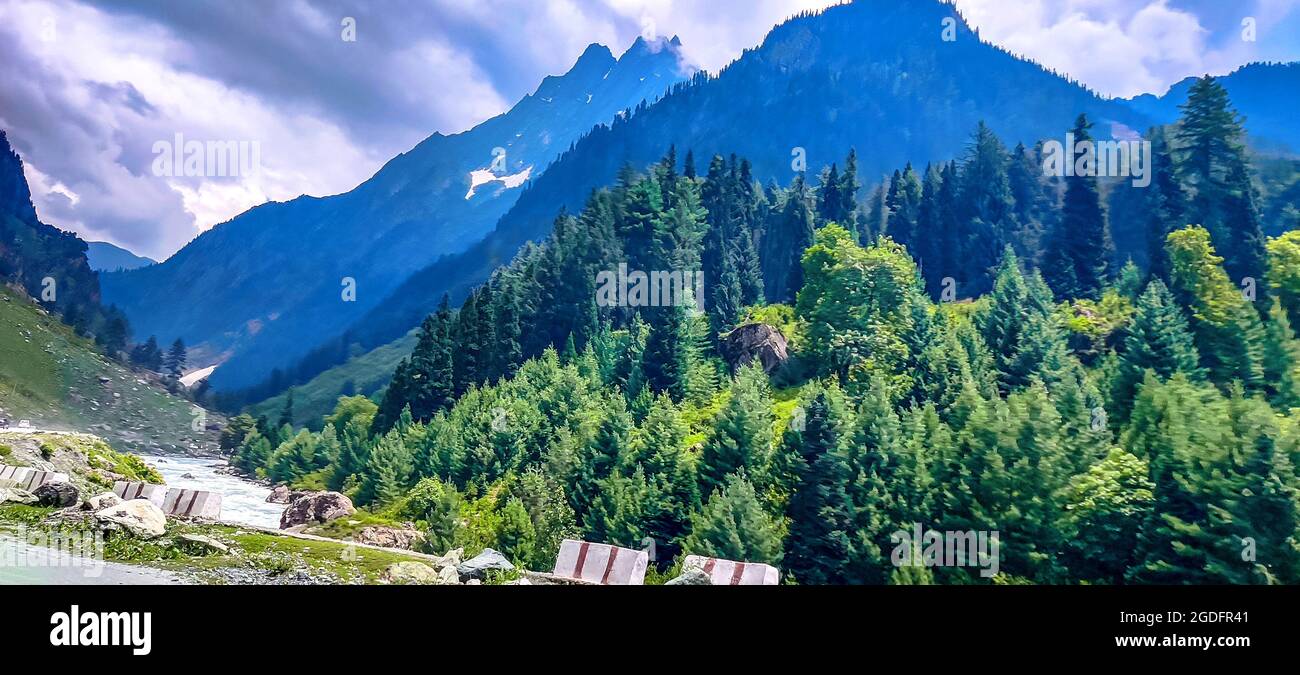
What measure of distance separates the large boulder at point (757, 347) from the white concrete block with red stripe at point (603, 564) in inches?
2515

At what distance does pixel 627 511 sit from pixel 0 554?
35681 millimetres

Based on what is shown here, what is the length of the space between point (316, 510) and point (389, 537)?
45.0ft

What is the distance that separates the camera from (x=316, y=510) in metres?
64.2

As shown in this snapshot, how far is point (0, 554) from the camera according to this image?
25.4 metres

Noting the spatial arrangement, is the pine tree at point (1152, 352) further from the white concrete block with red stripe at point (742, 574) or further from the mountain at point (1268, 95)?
the mountain at point (1268, 95)

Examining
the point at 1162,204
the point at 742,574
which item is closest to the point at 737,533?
the point at 742,574

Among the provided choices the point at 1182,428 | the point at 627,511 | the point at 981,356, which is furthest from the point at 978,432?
the point at 981,356

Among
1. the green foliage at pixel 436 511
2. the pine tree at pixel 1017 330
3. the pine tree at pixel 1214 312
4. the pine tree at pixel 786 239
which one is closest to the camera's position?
the green foliage at pixel 436 511

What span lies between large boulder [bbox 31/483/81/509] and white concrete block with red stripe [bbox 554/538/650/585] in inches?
928

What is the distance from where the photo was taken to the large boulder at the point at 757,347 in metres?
91.2

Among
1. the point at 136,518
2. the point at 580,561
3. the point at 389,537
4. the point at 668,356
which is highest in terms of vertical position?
the point at 668,356

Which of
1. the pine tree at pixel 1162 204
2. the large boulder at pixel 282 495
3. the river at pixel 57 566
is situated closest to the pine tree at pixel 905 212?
the pine tree at pixel 1162 204

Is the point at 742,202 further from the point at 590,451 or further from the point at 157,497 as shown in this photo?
the point at 157,497

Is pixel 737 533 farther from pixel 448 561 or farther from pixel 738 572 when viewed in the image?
pixel 738 572
